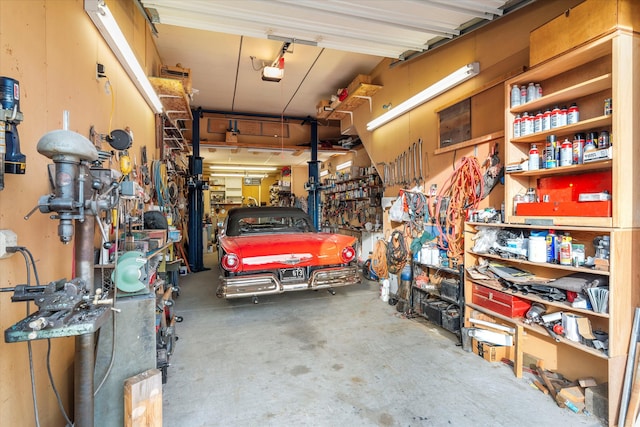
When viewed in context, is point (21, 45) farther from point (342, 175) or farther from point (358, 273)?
point (342, 175)

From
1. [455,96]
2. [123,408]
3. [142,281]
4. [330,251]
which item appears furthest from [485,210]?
[123,408]

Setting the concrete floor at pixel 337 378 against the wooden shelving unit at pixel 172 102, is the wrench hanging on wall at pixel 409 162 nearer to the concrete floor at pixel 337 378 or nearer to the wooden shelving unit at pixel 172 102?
the concrete floor at pixel 337 378

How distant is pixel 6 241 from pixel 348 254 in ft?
10.0

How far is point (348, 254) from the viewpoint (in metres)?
3.78

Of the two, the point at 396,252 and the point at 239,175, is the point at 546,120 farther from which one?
the point at 239,175

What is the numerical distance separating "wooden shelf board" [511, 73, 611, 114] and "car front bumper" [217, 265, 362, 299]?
241 cm

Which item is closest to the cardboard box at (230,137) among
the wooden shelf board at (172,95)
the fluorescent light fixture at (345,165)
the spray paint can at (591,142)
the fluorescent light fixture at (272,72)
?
the wooden shelf board at (172,95)

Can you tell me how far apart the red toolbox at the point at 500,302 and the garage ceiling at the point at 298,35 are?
248 centimetres

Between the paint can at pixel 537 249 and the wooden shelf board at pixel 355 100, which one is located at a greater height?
the wooden shelf board at pixel 355 100

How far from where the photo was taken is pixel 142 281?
179 centimetres

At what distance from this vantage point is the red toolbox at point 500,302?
2.50m

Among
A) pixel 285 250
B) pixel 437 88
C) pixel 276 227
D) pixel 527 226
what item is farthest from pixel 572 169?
pixel 276 227

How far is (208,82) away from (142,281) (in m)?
5.04

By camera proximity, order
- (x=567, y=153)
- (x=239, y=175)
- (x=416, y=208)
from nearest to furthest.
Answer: (x=567, y=153) → (x=416, y=208) → (x=239, y=175)
